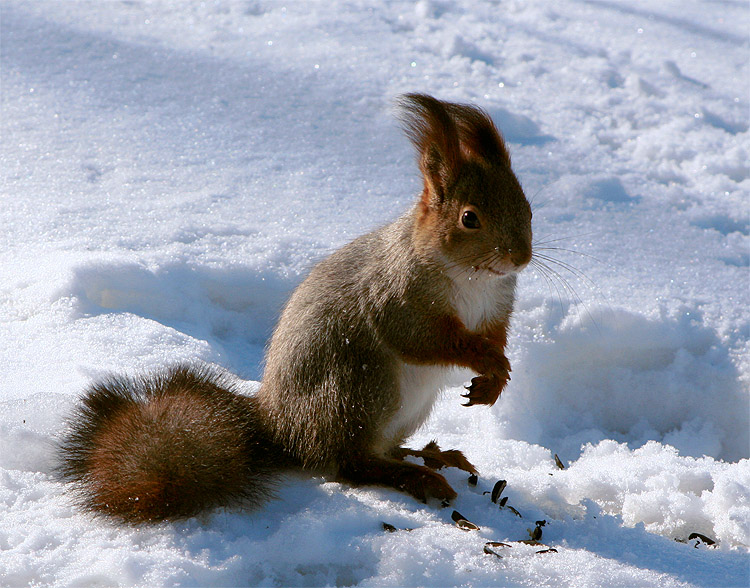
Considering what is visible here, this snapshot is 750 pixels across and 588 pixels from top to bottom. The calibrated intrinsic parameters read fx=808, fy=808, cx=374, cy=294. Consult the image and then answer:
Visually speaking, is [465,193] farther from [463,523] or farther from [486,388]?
[463,523]

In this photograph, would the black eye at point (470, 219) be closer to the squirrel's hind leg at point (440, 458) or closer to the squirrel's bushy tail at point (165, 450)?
the squirrel's hind leg at point (440, 458)

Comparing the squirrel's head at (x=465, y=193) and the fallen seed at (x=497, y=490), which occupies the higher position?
the squirrel's head at (x=465, y=193)

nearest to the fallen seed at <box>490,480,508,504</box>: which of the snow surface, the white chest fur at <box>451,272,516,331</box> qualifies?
the snow surface

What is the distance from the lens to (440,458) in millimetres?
2047

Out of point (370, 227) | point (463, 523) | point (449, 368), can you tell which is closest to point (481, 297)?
point (449, 368)

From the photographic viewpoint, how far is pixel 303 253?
2908 mm

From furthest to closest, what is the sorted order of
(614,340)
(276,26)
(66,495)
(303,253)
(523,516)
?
(276,26), (303,253), (614,340), (523,516), (66,495)

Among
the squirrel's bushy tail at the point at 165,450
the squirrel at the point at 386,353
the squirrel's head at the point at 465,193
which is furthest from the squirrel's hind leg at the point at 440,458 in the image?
the squirrel's head at the point at 465,193

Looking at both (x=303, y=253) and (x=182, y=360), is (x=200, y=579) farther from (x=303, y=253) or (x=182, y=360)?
(x=303, y=253)

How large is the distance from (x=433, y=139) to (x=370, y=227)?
117cm

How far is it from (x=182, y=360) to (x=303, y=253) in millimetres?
771

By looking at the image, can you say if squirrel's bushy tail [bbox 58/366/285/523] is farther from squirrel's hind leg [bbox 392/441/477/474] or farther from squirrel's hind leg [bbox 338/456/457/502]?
squirrel's hind leg [bbox 392/441/477/474]

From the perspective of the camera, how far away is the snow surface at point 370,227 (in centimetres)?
163

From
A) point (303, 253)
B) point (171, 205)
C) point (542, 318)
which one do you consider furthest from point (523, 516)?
point (171, 205)
